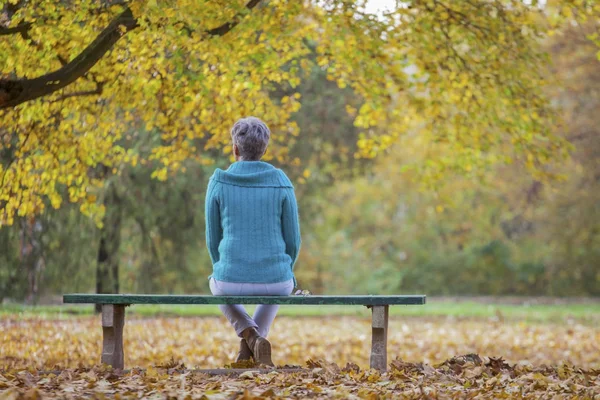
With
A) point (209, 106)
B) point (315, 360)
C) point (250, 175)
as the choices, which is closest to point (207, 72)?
point (209, 106)

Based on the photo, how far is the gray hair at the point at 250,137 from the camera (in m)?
5.75

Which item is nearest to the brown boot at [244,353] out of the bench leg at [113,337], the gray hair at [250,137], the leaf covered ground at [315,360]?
the leaf covered ground at [315,360]

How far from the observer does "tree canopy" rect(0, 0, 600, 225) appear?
22.5ft

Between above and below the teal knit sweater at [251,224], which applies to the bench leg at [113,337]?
below

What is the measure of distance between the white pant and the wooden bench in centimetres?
Result: 19

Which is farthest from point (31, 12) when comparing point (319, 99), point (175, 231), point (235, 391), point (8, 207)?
point (319, 99)

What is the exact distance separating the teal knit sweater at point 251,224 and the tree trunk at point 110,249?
9.12m

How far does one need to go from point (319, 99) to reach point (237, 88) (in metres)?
9.63

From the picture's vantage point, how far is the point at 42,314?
12.5m

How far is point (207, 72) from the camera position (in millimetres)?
7844

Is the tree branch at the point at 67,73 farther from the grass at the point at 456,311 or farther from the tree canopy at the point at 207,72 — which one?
the grass at the point at 456,311

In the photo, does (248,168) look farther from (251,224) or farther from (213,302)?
(213,302)

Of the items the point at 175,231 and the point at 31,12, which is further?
the point at 175,231

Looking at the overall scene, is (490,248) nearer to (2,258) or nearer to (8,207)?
(2,258)
